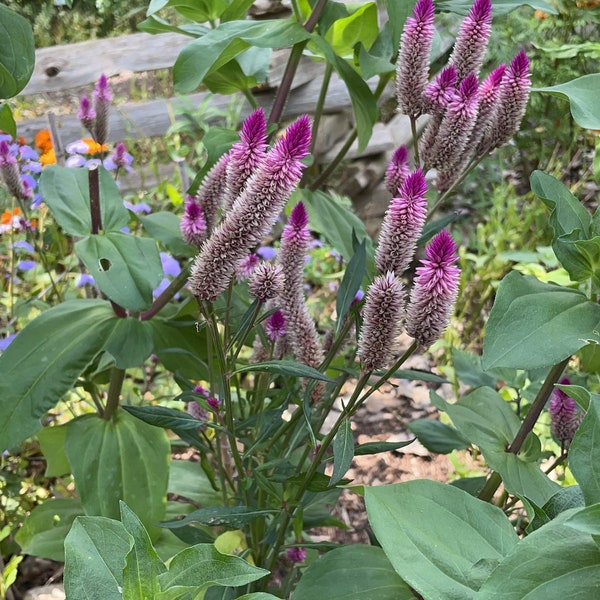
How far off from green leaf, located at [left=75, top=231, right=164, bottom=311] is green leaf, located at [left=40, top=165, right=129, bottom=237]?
0.05m

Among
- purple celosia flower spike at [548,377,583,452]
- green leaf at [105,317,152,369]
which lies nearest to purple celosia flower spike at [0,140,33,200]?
green leaf at [105,317,152,369]

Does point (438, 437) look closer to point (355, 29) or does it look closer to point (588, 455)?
point (588, 455)

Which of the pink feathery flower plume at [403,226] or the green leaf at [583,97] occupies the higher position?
the green leaf at [583,97]

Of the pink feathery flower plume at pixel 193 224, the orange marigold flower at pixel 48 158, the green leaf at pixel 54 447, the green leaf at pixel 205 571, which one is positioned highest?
the pink feathery flower plume at pixel 193 224

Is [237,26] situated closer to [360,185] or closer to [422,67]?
[422,67]

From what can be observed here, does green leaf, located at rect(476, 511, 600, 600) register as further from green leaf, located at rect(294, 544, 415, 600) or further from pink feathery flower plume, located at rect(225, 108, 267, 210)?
pink feathery flower plume, located at rect(225, 108, 267, 210)

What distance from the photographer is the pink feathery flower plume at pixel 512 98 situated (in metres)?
0.97

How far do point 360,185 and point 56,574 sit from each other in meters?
2.33

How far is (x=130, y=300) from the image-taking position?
116cm

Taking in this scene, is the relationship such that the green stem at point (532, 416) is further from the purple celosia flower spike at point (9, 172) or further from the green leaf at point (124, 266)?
the purple celosia flower spike at point (9, 172)

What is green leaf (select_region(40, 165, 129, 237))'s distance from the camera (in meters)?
1.29

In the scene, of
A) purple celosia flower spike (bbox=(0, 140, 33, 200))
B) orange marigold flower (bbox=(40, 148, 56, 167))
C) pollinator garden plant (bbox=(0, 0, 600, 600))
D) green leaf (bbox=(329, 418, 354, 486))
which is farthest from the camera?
orange marigold flower (bbox=(40, 148, 56, 167))

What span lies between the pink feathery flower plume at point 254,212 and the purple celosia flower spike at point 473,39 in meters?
0.33

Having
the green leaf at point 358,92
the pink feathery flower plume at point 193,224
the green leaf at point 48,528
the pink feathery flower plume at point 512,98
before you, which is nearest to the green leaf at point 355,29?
the green leaf at point 358,92
